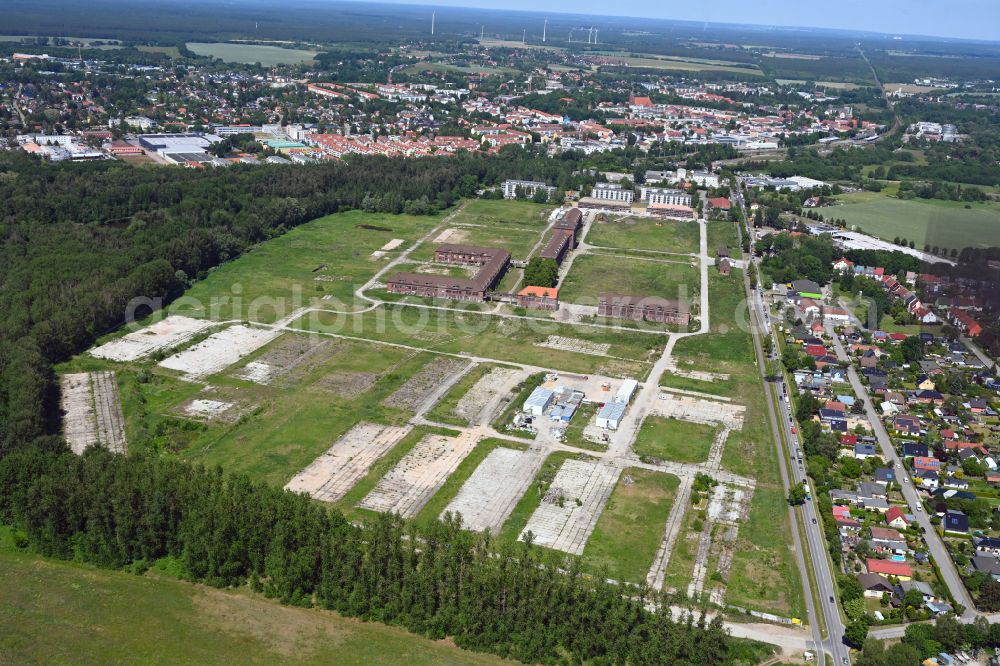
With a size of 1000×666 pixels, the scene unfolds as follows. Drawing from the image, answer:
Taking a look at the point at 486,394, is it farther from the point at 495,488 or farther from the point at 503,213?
the point at 503,213

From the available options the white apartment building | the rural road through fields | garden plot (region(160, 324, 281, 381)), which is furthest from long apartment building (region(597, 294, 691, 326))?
the white apartment building

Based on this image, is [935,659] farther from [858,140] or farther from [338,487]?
[858,140]

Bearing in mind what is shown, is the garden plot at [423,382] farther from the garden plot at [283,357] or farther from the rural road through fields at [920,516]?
the rural road through fields at [920,516]

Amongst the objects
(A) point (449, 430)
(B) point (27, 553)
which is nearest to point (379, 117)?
(A) point (449, 430)

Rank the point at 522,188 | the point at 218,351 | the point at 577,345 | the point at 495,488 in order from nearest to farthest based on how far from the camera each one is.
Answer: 1. the point at 495,488
2. the point at 218,351
3. the point at 577,345
4. the point at 522,188

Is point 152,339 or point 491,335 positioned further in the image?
point 491,335

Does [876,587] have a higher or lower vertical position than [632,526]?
higher

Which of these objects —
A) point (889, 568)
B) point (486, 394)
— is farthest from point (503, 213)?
point (889, 568)
